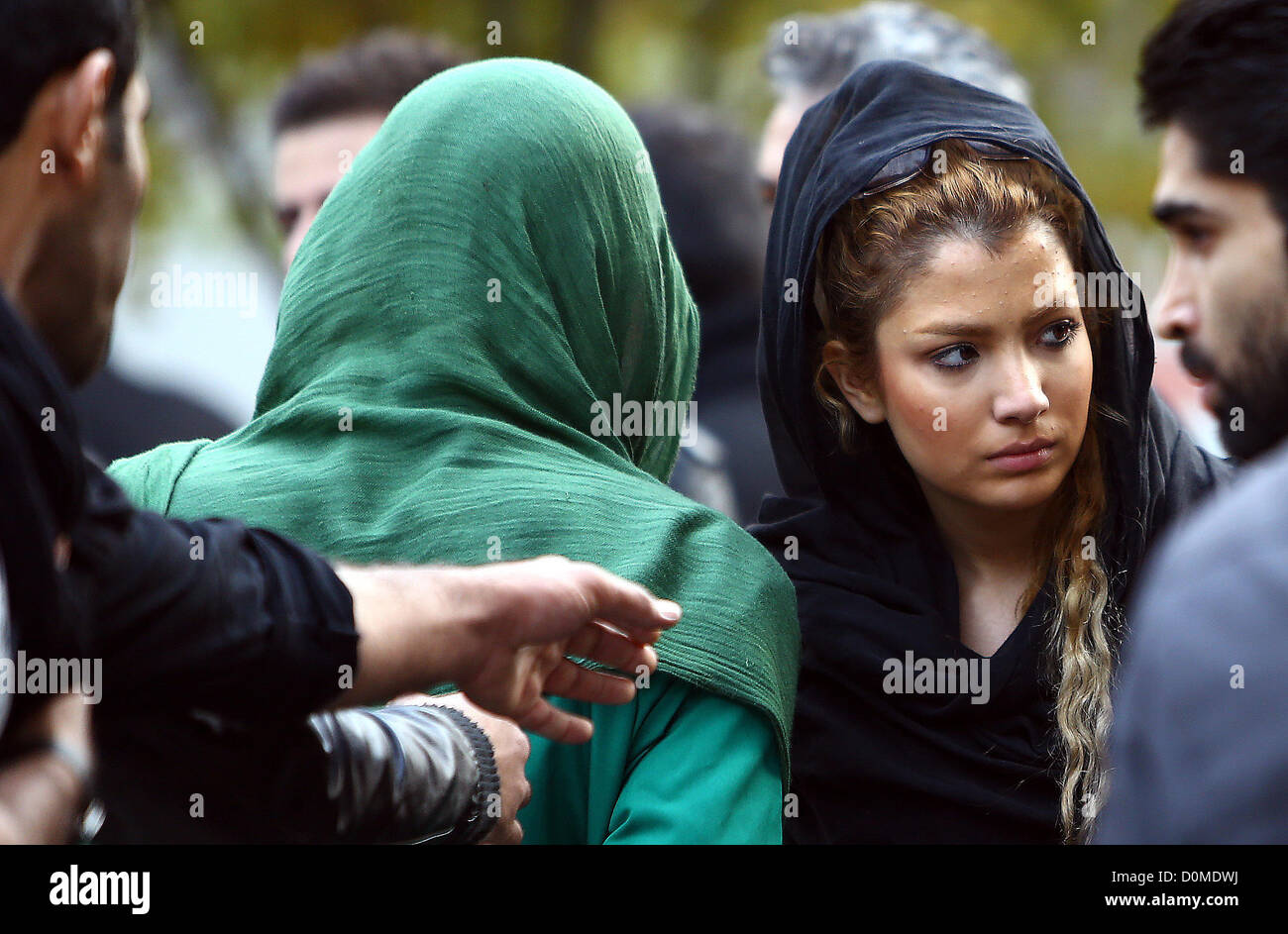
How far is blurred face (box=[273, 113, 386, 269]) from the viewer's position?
4176 millimetres

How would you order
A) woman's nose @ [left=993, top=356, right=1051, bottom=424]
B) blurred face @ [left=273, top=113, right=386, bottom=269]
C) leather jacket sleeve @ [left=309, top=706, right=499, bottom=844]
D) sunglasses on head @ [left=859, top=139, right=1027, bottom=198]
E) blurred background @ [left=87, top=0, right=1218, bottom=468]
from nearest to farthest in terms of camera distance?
leather jacket sleeve @ [left=309, top=706, right=499, bottom=844]
woman's nose @ [left=993, top=356, right=1051, bottom=424]
sunglasses on head @ [left=859, top=139, right=1027, bottom=198]
blurred face @ [left=273, top=113, right=386, bottom=269]
blurred background @ [left=87, top=0, right=1218, bottom=468]

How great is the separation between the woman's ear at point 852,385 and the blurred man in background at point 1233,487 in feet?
1.76

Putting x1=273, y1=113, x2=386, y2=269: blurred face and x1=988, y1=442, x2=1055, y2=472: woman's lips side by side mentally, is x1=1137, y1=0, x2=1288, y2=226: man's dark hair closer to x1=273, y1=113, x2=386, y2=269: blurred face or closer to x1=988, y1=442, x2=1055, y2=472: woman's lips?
x1=988, y1=442, x2=1055, y2=472: woman's lips

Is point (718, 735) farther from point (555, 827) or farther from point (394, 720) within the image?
point (394, 720)

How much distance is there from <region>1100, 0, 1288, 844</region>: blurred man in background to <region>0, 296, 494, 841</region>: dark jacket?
2.85ft

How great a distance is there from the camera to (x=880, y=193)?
8.84 ft

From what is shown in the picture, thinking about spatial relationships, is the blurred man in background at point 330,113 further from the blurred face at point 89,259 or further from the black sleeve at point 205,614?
the black sleeve at point 205,614

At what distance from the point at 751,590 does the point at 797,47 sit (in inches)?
109

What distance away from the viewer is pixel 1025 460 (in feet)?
8.32

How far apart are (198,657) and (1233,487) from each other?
1595 mm

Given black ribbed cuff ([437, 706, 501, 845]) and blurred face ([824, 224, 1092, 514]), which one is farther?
blurred face ([824, 224, 1092, 514])

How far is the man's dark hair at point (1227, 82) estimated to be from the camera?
2232 millimetres

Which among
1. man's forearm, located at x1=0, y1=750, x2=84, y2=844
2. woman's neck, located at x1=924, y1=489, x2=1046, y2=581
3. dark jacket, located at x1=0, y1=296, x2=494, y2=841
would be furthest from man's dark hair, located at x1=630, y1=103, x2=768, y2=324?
man's forearm, located at x1=0, y1=750, x2=84, y2=844

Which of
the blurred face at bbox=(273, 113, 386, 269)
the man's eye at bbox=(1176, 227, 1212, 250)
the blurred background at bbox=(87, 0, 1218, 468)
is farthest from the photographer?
the blurred background at bbox=(87, 0, 1218, 468)
